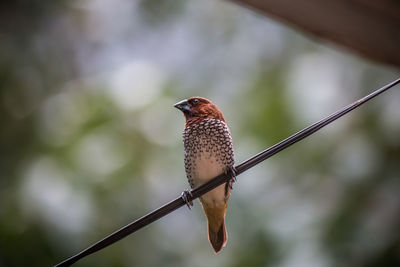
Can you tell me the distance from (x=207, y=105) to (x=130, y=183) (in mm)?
2487

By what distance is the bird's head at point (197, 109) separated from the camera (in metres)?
3.38

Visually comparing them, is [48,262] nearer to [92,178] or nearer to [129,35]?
[92,178]

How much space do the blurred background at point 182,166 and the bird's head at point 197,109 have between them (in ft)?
7.32

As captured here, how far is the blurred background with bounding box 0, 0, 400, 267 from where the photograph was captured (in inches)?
208

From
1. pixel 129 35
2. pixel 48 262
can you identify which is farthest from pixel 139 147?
pixel 129 35

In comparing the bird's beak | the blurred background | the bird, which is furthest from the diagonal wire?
the blurred background

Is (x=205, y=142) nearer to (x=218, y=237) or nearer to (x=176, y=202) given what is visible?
(x=218, y=237)

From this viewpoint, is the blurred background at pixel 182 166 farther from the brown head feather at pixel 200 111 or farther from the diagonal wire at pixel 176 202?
the diagonal wire at pixel 176 202

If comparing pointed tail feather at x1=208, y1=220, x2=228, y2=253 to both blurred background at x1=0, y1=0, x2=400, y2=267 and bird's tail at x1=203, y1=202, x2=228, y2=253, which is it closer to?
bird's tail at x1=203, y1=202, x2=228, y2=253

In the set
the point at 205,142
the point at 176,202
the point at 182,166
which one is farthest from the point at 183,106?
the point at 182,166

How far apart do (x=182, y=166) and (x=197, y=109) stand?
2524mm

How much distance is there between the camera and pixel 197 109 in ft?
11.2

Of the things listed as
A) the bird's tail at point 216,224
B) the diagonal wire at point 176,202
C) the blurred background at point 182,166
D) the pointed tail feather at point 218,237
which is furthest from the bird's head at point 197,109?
the blurred background at point 182,166

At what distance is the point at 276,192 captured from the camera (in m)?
6.28
